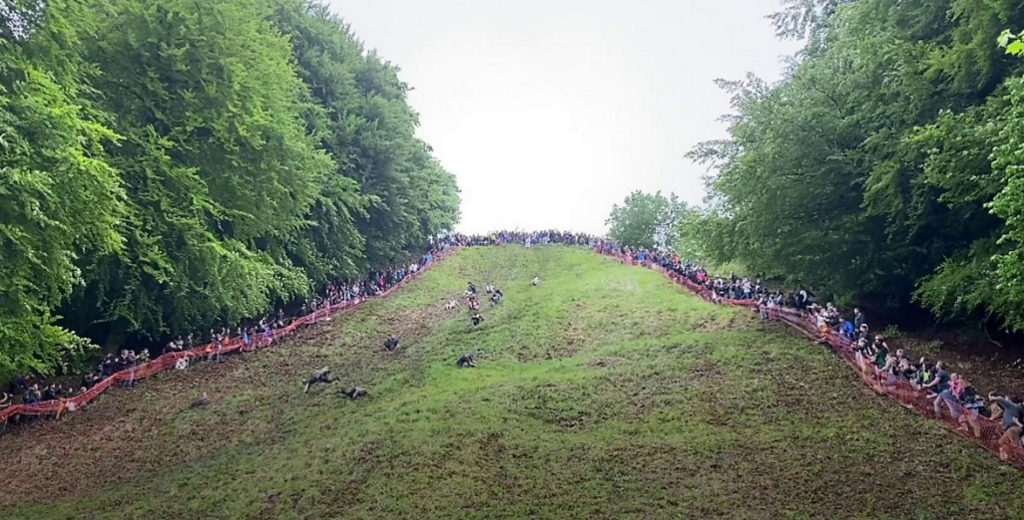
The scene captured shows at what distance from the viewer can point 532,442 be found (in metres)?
19.2

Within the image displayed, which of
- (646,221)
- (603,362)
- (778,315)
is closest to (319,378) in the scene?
(603,362)

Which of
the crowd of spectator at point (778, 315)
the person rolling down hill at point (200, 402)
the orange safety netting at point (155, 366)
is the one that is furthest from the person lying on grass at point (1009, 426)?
the orange safety netting at point (155, 366)

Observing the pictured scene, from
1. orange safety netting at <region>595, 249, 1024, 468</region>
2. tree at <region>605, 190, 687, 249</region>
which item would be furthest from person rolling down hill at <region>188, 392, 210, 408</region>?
tree at <region>605, 190, 687, 249</region>

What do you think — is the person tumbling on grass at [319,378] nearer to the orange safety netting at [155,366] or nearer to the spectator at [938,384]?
the orange safety netting at [155,366]

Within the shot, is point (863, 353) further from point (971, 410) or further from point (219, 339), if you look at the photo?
point (219, 339)

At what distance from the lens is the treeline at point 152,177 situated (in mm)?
21688

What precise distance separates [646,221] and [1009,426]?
72584 millimetres

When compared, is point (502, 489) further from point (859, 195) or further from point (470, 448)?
point (859, 195)

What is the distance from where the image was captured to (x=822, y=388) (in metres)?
20.6

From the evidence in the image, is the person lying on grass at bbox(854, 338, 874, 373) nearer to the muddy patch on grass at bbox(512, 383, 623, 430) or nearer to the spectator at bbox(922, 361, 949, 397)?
the spectator at bbox(922, 361, 949, 397)

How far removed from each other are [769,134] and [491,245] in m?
40.9

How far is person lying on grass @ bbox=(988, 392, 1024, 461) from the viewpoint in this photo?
14.9m

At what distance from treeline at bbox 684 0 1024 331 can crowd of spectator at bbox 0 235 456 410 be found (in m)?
18.9

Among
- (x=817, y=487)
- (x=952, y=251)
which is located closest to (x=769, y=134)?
(x=952, y=251)
